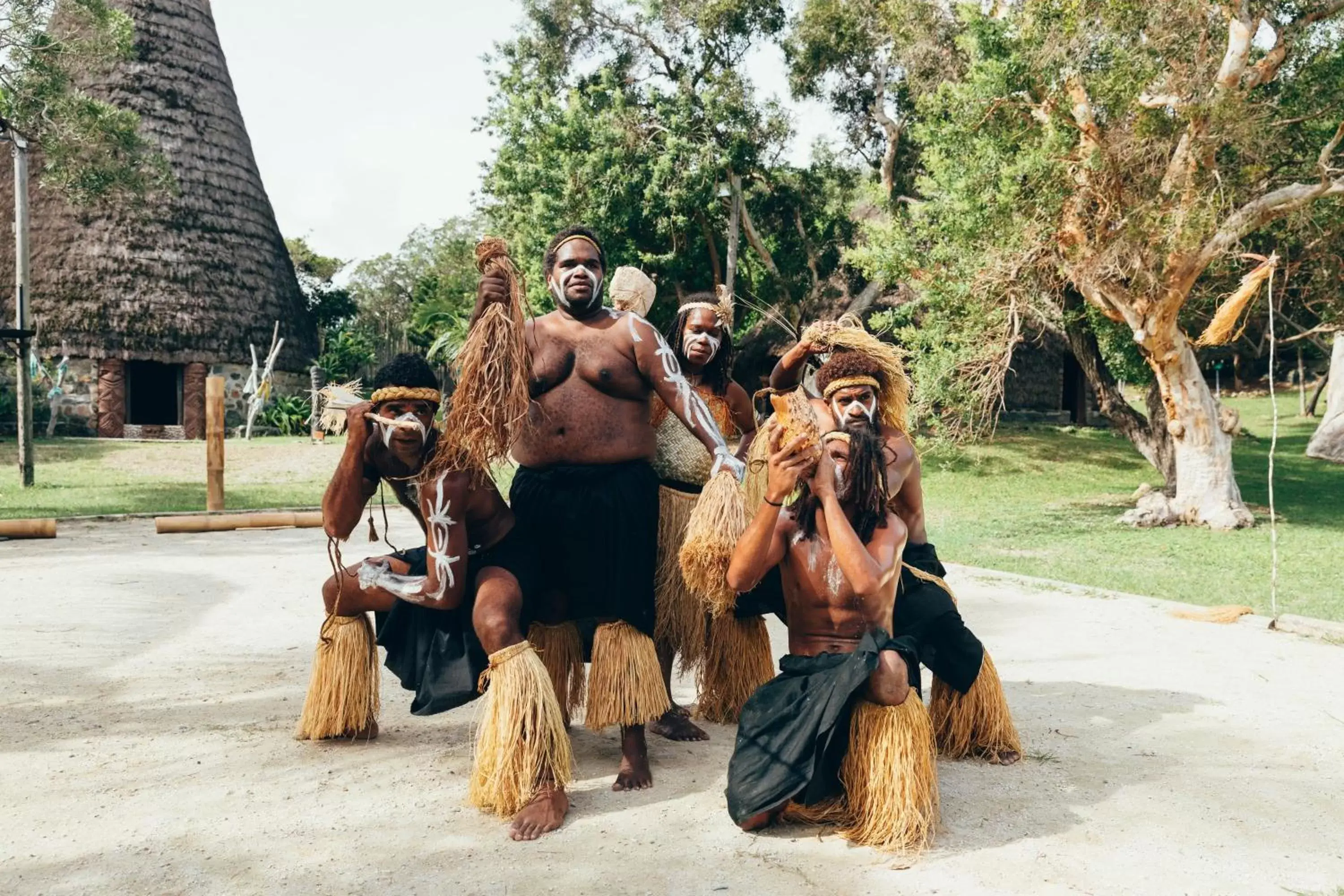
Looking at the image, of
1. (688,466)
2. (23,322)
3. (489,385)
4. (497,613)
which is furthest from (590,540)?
(23,322)

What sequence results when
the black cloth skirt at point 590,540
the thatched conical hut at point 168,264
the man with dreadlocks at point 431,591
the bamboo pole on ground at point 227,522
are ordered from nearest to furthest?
the man with dreadlocks at point 431,591
the black cloth skirt at point 590,540
the bamboo pole on ground at point 227,522
the thatched conical hut at point 168,264

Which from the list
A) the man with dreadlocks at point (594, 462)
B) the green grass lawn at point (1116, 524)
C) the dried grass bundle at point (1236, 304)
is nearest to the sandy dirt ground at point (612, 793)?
the man with dreadlocks at point (594, 462)

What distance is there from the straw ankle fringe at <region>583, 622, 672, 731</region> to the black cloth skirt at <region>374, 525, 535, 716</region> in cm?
32

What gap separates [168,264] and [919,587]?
68.6 ft

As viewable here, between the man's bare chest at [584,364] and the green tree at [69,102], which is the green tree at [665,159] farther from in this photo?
the man's bare chest at [584,364]

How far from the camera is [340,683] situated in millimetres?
3885

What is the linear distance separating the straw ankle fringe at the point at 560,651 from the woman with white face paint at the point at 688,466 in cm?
35

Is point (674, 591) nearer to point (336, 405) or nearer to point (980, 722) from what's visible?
point (980, 722)

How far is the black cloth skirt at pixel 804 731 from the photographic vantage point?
3.05m

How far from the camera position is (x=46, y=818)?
3.13 m

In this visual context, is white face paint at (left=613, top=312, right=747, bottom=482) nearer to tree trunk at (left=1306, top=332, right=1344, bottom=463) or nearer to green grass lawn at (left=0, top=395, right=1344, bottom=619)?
green grass lawn at (left=0, top=395, right=1344, bottom=619)

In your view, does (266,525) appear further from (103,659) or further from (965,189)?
(965,189)

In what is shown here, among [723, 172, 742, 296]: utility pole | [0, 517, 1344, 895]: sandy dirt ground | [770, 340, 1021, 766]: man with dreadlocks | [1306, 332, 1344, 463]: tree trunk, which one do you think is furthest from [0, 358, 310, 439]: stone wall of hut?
[1306, 332, 1344, 463]: tree trunk

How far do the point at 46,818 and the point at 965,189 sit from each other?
10666mm
